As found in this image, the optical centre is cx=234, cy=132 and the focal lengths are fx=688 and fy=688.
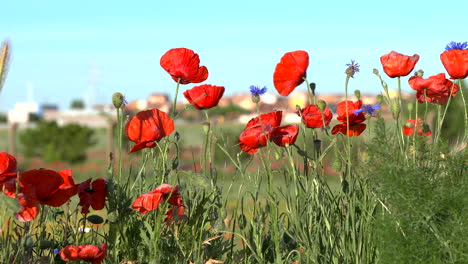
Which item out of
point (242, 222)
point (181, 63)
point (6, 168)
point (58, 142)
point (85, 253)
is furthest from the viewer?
point (58, 142)

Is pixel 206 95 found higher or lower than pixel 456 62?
lower

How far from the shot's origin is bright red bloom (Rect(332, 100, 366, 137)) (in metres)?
2.60

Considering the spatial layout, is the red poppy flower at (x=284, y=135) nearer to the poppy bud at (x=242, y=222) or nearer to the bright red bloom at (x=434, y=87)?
the poppy bud at (x=242, y=222)

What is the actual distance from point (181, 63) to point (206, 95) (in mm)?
152

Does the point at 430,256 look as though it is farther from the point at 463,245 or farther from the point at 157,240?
the point at 157,240

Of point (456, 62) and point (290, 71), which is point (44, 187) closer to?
point (290, 71)

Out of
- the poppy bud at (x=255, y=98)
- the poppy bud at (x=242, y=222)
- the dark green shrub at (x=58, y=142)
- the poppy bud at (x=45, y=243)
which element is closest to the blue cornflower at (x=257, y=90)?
the poppy bud at (x=255, y=98)

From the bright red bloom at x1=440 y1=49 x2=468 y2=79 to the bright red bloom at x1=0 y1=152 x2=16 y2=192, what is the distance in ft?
5.36

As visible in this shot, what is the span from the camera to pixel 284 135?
2.34 meters

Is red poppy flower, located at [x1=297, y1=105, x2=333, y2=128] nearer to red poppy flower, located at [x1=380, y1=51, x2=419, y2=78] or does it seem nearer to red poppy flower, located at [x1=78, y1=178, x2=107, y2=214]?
red poppy flower, located at [x1=380, y1=51, x2=419, y2=78]

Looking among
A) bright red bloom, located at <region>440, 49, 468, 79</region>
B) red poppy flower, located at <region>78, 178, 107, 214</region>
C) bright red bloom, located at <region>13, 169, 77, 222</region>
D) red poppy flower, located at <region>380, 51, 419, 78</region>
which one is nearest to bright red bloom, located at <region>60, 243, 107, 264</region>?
bright red bloom, located at <region>13, 169, 77, 222</region>

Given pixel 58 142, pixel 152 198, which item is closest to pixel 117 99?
pixel 152 198

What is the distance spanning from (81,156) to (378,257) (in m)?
17.3

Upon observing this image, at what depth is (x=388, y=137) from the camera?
2.62 meters
